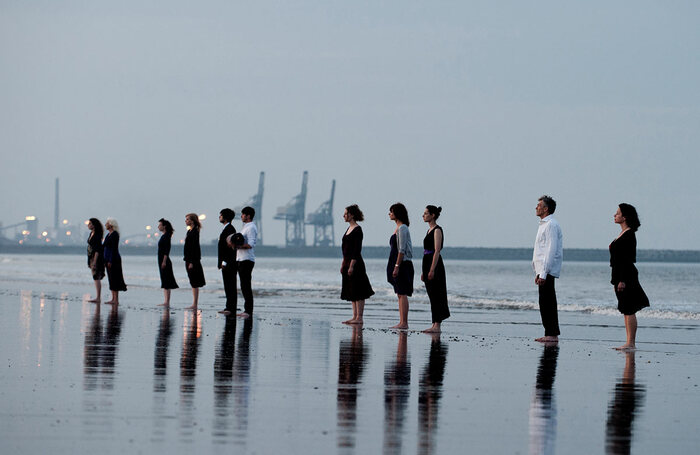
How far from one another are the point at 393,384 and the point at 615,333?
5815mm

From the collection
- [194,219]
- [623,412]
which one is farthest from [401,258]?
[623,412]

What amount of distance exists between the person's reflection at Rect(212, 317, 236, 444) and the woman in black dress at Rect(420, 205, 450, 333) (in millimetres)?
2085

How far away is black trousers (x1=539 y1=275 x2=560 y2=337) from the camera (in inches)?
398

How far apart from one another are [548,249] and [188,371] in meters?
4.31

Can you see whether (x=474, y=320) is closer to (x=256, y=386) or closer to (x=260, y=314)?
(x=260, y=314)

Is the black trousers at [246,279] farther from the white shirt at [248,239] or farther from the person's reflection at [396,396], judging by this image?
the person's reflection at [396,396]

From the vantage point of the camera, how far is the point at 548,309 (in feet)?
33.3

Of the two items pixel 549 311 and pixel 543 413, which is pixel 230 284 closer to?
pixel 549 311

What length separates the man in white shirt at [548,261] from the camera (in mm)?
10031

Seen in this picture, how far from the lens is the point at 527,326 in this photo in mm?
12570

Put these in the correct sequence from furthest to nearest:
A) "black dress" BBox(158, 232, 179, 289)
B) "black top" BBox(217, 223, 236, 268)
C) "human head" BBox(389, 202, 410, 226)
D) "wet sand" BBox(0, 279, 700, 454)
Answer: "black dress" BBox(158, 232, 179, 289) → "black top" BBox(217, 223, 236, 268) → "human head" BBox(389, 202, 410, 226) → "wet sand" BBox(0, 279, 700, 454)

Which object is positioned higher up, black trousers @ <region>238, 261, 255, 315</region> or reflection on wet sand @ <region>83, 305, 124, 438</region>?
black trousers @ <region>238, 261, 255, 315</region>

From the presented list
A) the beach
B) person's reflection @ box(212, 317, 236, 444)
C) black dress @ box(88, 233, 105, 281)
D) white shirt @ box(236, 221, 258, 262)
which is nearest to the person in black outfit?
white shirt @ box(236, 221, 258, 262)

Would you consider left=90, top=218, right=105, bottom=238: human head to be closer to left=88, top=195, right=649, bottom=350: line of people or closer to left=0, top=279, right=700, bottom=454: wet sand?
left=88, top=195, right=649, bottom=350: line of people
